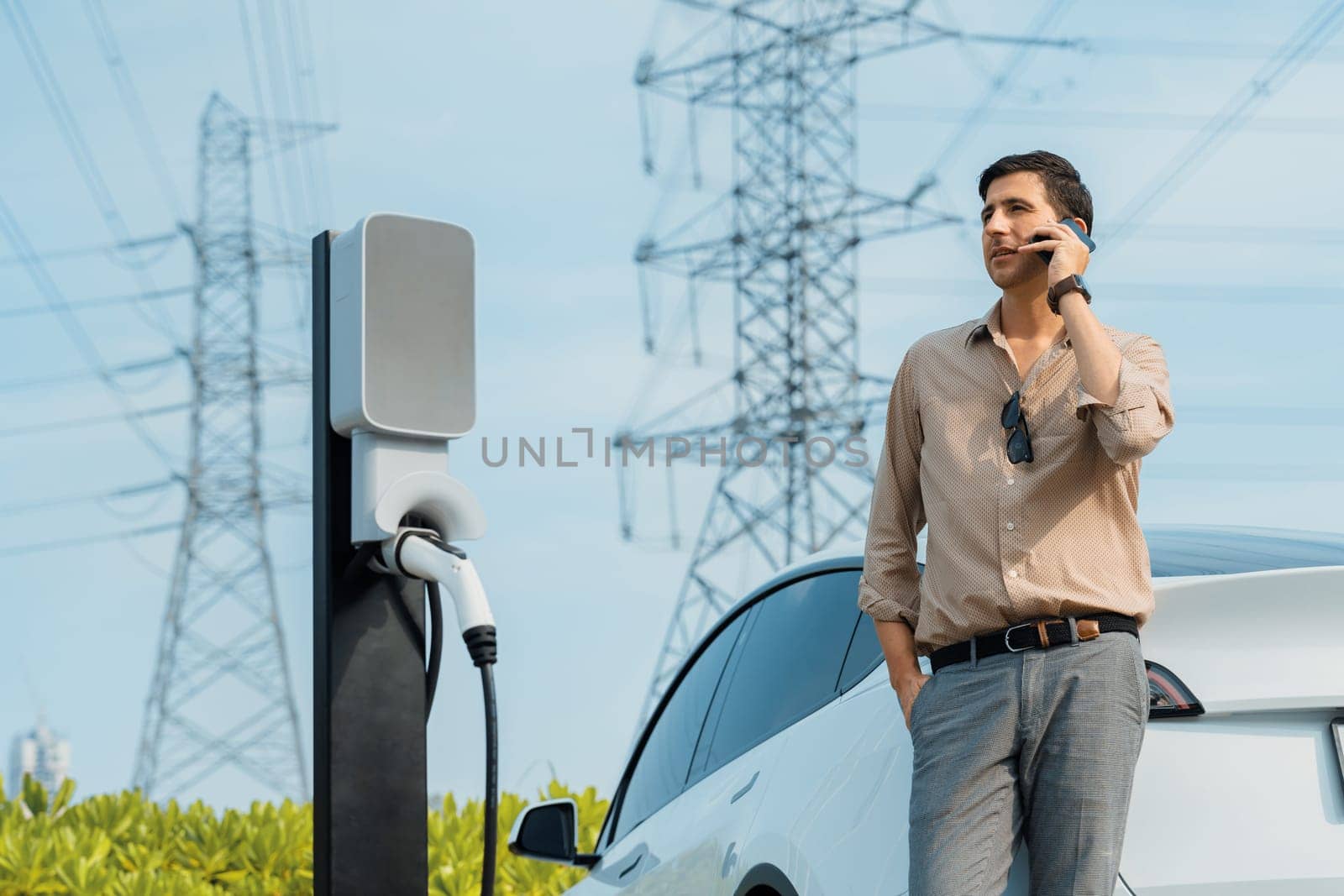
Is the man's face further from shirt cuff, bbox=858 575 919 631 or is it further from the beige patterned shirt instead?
shirt cuff, bbox=858 575 919 631

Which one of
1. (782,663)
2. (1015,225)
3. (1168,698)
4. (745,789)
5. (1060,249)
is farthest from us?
(782,663)

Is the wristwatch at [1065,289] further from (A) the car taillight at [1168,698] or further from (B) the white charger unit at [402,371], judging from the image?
(B) the white charger unit at [402,371]

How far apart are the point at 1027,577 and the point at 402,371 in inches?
44.4

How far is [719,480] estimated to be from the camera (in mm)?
17094

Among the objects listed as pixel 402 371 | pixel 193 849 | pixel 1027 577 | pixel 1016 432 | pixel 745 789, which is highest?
pixel 402 371

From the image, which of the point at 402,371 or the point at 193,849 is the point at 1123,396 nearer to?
the point at 402,371

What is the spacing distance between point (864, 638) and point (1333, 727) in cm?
88

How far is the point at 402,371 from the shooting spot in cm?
264

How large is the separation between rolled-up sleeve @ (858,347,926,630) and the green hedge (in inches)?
162

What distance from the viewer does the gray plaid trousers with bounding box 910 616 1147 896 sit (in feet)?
6.97

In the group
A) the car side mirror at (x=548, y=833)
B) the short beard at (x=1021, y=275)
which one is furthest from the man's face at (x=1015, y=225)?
the car side mirror at (x=548, y=833)

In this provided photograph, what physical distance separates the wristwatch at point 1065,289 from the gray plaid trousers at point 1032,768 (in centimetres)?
52

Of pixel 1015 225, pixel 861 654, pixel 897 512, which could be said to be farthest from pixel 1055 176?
pixel 861 654

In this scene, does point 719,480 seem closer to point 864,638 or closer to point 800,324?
point 800,324
